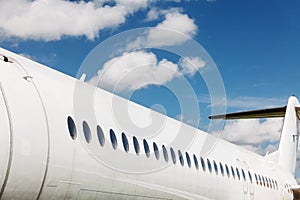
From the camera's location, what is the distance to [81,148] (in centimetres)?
653

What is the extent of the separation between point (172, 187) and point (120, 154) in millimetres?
2240

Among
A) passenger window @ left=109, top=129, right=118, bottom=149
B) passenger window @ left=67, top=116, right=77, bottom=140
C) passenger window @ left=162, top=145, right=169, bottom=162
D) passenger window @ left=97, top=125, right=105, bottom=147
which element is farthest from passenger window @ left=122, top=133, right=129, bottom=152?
passenger window @ left=162, top=145, right=169, bottom=162

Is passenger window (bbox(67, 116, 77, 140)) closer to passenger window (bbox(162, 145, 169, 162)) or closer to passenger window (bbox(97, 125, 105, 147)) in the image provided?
passenger window (bbox(97, 125, 105, 147))

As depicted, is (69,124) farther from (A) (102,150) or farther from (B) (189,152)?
(B) (189,152)

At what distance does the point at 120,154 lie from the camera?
7.56 m

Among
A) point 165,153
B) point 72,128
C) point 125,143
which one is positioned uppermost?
point 165,153

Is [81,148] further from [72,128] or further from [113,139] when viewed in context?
[113,139]

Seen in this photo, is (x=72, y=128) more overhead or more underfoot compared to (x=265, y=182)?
more underfoot

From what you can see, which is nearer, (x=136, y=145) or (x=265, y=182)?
(x=136, y=145)

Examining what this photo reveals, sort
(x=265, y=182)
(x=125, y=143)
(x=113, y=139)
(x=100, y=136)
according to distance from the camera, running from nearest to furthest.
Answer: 1. (x=100, y=136)
2. (x=113, y=139)
3. (x=125, y=143)
4. (x=265, y=182)

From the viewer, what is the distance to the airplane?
537cm

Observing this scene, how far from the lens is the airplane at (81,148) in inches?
211

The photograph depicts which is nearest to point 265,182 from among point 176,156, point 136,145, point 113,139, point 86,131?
point 176,156

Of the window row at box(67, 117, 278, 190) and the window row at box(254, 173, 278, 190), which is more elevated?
the window row at box(254, 173, 278, 190)
